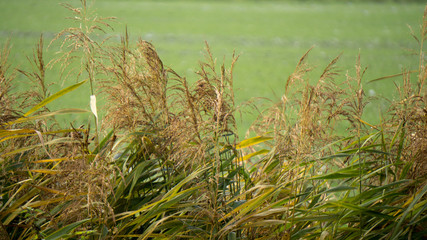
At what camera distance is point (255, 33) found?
44.2ft

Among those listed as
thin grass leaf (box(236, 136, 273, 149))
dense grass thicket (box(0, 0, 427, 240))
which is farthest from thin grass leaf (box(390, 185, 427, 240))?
thin grass leaf (box(236, 136, 273, 149))

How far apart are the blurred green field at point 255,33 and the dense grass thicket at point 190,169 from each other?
3761 mm

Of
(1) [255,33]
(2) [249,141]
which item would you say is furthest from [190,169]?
(1) [255,33]

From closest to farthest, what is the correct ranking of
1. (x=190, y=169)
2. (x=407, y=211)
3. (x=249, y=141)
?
1. (x=407, y=211)
2. (x=190, y=169)
3. (x=249, y=141)

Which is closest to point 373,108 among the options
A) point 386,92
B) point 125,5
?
point 386,92

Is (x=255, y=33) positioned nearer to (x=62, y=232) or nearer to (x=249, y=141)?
(x=249, y=141)

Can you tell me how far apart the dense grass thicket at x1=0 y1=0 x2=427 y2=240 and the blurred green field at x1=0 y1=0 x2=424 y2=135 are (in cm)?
376

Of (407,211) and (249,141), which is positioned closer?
(407,211)

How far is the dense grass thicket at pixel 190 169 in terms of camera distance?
1.69 metres

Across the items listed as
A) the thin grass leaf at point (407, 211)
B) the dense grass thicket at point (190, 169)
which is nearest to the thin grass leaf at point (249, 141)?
the dense grass thicket at point (190, 169)

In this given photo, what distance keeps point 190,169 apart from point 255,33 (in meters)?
12.0

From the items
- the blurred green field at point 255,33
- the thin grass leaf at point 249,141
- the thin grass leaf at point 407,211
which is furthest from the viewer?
the blurred green field at point 255,33

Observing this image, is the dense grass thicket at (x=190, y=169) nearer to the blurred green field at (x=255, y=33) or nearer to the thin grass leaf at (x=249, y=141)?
the thin grass leaf at (x=249, y=141)

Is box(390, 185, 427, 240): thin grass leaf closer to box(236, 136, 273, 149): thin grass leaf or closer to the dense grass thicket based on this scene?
the dense grass thicket
